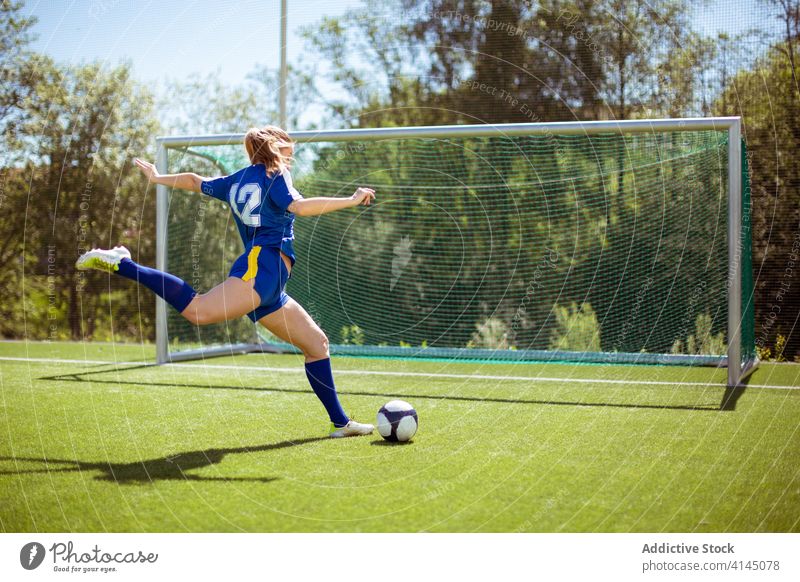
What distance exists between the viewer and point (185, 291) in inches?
213

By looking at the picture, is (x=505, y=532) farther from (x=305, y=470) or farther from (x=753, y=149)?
(x=753, y=149)

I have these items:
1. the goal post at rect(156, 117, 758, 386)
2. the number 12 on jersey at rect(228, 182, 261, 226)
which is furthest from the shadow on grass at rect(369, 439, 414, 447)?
the goal post at rect(156, 117, 758, 386)

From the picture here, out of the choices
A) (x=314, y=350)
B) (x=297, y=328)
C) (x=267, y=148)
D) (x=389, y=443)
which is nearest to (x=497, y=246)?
(x=314, y=350)

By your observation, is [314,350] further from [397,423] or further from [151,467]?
[151,467]

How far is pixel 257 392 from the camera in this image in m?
8.45

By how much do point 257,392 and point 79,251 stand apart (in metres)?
7.91

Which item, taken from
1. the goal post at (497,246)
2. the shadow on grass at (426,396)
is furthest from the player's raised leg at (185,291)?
the goal post at (497,246)

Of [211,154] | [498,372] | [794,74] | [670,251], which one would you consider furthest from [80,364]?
[794,74]

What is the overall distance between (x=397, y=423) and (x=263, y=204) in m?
1.77

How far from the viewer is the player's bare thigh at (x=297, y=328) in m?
5.82

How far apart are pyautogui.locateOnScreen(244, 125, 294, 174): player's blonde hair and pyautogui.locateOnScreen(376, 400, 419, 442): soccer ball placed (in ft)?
6.05

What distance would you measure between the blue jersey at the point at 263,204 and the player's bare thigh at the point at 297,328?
464 mm

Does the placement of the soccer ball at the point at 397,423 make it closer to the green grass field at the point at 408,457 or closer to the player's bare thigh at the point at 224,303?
the green grass field at the point at 408,457

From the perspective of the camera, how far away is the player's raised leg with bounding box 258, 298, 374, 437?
19.2 ft
